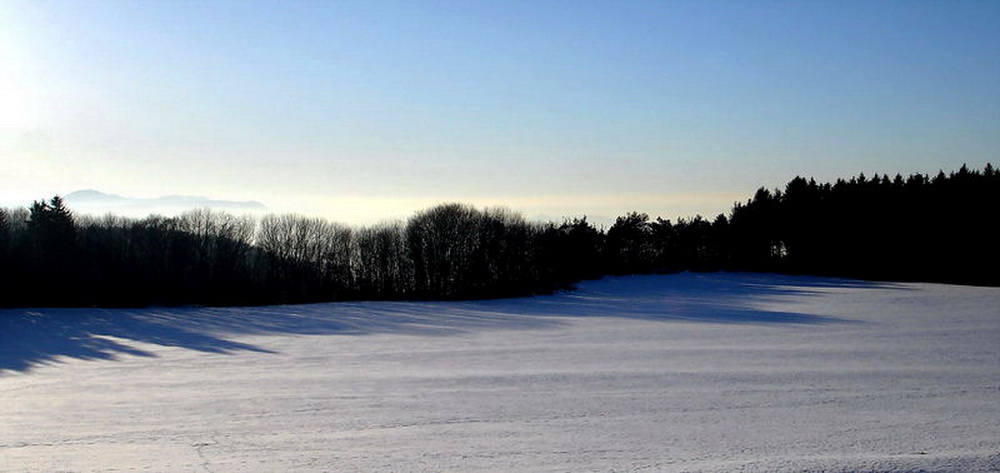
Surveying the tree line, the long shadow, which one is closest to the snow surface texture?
A: the long shadow

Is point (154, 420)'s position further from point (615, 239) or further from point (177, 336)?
point (615, 239)

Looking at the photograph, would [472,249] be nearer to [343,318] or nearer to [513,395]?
[343,318]

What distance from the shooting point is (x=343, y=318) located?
41.1m

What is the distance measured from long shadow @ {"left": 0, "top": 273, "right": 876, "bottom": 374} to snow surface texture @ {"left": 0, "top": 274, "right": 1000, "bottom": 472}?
36 centimetres

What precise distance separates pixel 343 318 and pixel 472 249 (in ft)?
71.3

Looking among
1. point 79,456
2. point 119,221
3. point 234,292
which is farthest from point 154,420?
point 119,221

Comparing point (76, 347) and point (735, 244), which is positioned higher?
point (735, 244)

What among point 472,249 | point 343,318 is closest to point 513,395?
point 343,318

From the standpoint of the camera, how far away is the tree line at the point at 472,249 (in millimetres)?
51906

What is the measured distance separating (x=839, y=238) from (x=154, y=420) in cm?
6718

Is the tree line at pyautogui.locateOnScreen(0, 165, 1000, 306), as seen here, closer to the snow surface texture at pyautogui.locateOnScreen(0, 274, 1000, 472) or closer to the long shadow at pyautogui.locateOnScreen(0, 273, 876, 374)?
the long shadow at pyautogui.locateOnScreen(0, 273, 876, 374)

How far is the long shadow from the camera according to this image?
30.3 m

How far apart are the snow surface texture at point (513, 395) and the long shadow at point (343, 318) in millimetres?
360

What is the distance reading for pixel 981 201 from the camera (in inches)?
2302
